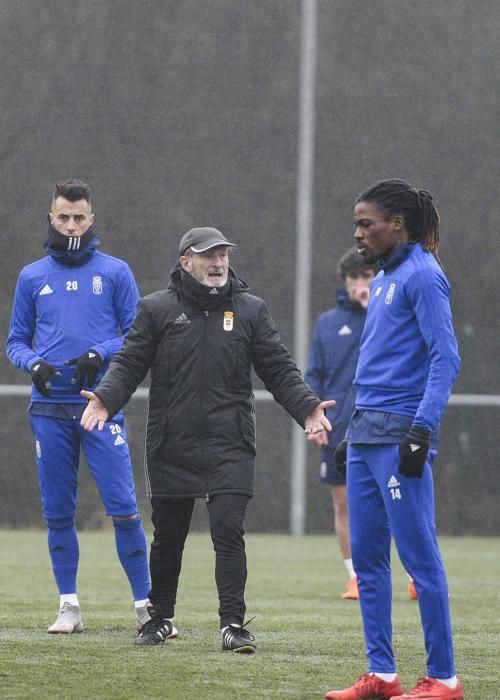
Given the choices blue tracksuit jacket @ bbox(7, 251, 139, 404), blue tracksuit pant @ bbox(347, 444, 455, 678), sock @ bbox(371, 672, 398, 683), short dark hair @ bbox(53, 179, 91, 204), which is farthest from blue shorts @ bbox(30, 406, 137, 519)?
sock @ bbox(371, 672, 398, 683)

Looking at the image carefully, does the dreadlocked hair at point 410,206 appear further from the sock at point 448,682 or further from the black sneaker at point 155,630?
the black sneaker at point 155,630

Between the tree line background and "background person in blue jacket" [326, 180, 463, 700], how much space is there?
9139 mm

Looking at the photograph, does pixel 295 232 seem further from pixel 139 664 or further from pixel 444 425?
pixel 139 664

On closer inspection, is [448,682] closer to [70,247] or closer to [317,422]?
[317,422]

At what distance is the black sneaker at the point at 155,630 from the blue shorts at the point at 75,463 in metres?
0.59

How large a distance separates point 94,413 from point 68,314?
1105 millimetres

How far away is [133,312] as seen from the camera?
22.0 feet

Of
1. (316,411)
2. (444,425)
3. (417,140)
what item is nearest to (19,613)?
(316,411)

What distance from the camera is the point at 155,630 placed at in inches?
235

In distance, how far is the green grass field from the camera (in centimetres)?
485

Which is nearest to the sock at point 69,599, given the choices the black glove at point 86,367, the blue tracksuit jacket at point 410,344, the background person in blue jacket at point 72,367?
the background person in blue jacket at point 72,367

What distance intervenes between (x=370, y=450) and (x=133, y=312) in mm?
2205

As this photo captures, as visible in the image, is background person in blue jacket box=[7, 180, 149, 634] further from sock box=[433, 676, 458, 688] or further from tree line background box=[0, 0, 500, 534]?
tree line background box=[0, 0, 500, 534]

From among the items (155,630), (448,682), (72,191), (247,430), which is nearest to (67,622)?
(155,630)
